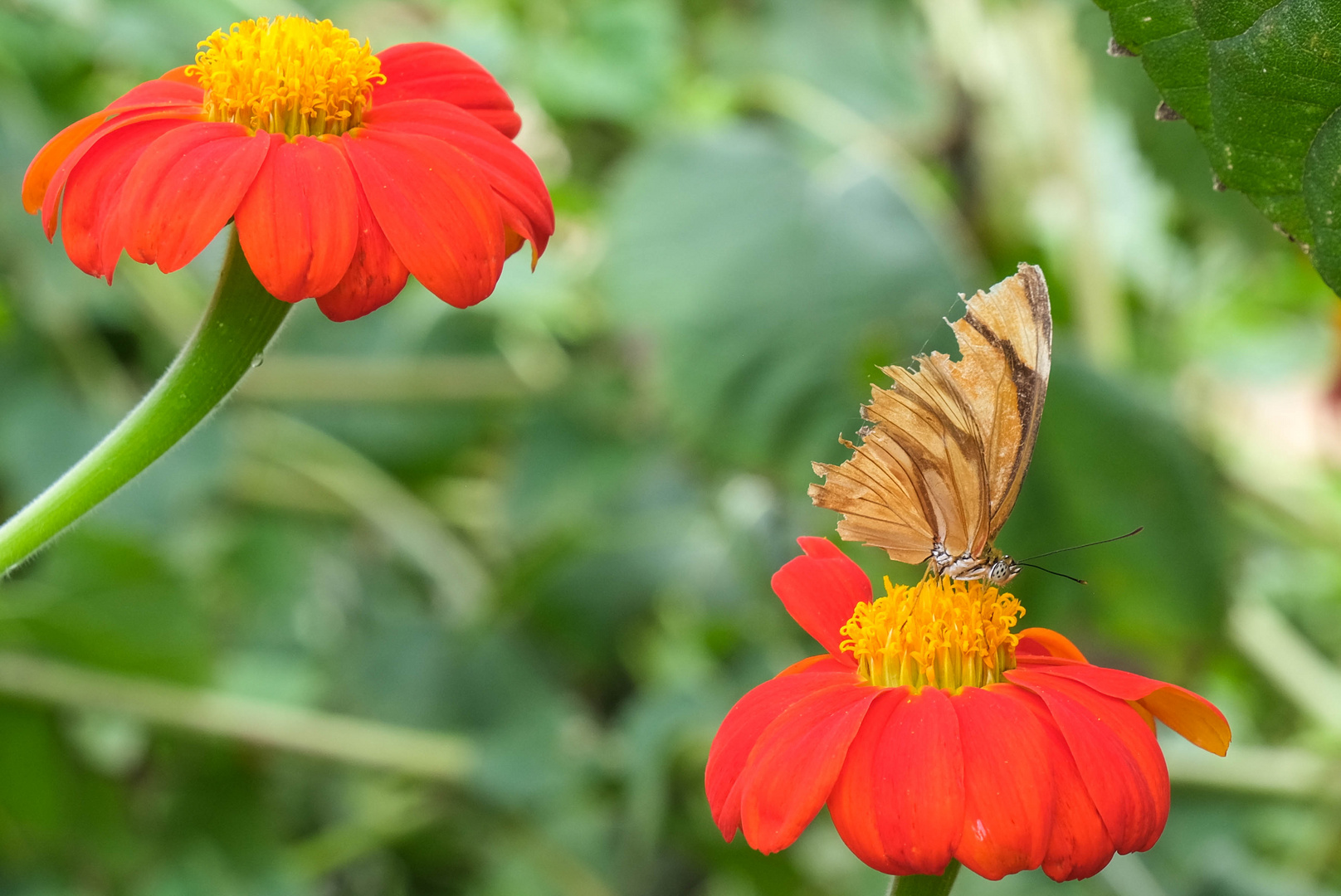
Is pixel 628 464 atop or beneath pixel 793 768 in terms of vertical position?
beneath

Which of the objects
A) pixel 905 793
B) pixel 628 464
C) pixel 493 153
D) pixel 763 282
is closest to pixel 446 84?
pixel 493 153

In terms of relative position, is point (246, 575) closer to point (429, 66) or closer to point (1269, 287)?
point (429, 66)

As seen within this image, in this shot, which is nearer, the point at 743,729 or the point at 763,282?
the point at 743,729

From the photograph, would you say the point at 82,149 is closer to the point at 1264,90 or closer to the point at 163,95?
the point at 163,95

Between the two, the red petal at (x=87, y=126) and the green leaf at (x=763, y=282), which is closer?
the red petal at (x=87, y=126)

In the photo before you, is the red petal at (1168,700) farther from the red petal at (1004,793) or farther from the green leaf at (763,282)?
the green leaf at (763,282)

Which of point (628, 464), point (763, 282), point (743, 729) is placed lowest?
point (628, 464)

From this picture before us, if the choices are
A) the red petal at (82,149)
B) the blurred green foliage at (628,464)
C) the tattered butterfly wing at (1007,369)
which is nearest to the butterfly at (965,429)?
the tattered butterfly wing at (1007,369)
